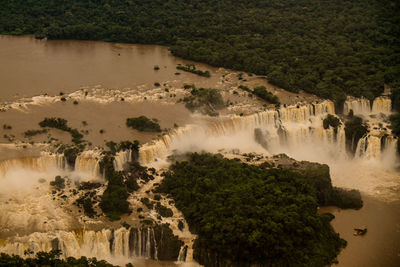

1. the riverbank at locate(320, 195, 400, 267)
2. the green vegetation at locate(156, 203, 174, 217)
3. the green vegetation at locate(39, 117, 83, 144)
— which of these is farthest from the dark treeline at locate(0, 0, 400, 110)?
the green vegetation at locate(156, 203, 174, 217)

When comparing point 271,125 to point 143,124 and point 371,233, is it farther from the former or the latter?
point 371,233

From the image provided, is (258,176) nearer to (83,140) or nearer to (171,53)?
(83,140)

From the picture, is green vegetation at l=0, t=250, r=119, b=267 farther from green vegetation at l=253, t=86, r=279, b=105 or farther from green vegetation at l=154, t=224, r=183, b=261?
green vegetation at l=253, t=86, r=279, b=105

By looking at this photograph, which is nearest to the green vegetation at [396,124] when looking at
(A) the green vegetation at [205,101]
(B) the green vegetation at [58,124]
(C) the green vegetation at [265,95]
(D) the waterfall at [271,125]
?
(D) the waterfall at [271,125]

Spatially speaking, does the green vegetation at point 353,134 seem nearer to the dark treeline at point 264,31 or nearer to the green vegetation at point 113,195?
the dark treeline at point 264,31

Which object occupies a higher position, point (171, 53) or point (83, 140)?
point (171, 53)

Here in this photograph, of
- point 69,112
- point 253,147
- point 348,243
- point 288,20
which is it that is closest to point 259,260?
point 348,243
